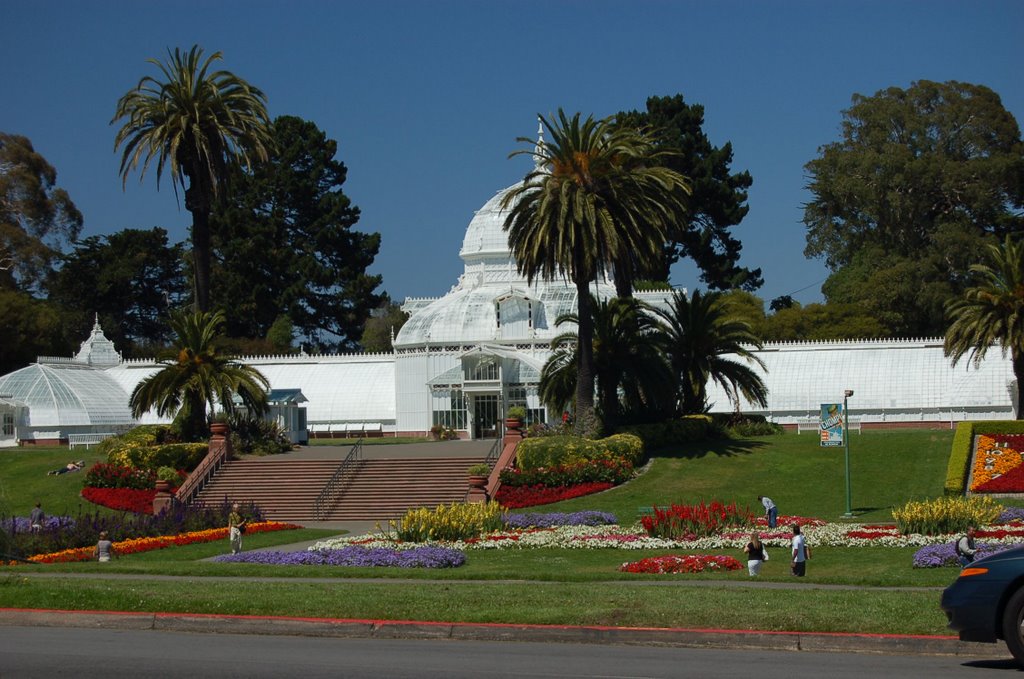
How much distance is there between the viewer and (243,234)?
3996 inches

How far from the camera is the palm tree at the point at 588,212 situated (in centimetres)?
4462

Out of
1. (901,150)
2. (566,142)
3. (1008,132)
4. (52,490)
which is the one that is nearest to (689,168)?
(901,150)

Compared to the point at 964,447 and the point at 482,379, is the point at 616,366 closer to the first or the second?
the point at 964,447

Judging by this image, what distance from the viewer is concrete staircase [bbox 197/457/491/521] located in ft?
140

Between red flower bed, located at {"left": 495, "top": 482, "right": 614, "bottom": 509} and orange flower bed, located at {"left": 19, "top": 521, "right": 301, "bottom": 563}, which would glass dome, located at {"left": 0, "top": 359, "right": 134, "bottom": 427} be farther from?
red flower bed, located at {"left": 495, "top": 482, "right": 614, "bottom": 509}

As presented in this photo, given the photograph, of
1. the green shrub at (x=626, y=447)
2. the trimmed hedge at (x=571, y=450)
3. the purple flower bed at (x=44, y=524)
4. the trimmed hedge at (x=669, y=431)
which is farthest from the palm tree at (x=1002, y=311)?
the purple flower bed at (x=44, y=524)

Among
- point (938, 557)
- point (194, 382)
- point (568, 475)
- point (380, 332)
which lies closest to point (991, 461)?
point (568, 475)

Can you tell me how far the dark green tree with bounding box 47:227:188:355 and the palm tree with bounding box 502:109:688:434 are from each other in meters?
67.1

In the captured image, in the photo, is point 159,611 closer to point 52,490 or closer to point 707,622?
point 707,622

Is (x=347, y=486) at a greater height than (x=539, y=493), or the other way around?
(x=347, y=486)

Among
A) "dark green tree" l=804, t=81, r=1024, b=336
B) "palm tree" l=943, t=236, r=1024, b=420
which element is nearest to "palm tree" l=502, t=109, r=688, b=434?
"palm tree" l=943, t=236, r=1024, b=420

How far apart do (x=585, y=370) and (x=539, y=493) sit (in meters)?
6.06

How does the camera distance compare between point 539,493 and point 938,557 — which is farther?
point 539,493

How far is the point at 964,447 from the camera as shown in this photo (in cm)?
4150
